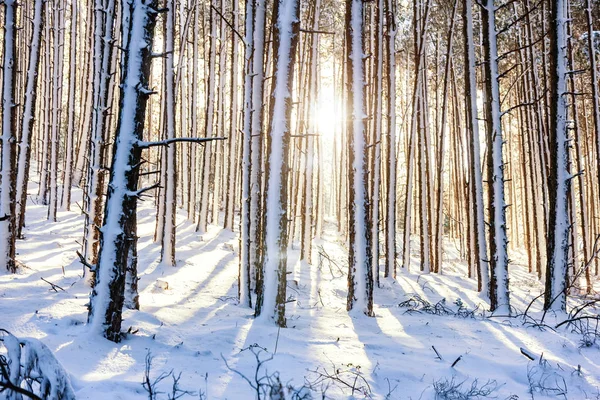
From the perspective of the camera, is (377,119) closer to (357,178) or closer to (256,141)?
(357,178)

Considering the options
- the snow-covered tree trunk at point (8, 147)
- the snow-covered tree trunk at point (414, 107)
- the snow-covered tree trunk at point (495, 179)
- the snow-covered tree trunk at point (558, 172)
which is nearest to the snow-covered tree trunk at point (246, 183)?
the snow-covered tree trunk at point (8, 147)

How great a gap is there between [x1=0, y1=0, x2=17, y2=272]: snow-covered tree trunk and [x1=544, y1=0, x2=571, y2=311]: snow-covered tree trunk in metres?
7.88

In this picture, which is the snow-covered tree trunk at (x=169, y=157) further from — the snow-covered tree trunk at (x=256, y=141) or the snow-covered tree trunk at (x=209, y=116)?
the snow-covered tree trunk at (x=209, y=116)

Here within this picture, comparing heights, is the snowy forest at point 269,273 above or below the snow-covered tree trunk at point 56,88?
below

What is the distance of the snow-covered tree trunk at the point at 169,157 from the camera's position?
7.49 m

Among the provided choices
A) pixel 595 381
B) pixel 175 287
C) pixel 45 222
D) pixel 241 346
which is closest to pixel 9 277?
pixel 175 287

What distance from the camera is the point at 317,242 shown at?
1430 centimetres

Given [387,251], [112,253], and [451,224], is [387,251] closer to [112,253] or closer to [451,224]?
[112,253]

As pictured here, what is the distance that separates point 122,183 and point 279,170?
5.28 feet

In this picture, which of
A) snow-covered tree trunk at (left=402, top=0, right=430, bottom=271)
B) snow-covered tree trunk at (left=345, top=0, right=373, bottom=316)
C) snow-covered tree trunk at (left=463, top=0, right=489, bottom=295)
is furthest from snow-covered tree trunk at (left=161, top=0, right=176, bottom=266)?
snow-covered tree trunk at (left=402, top=0, right=430, bottom=271)

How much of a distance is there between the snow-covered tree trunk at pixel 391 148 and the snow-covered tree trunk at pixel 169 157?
471cm

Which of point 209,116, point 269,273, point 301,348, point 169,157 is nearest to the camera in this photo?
point 301,348

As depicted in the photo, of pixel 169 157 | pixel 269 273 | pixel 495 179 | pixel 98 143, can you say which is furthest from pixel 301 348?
pixel 169 157

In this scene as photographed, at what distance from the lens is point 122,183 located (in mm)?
3121
